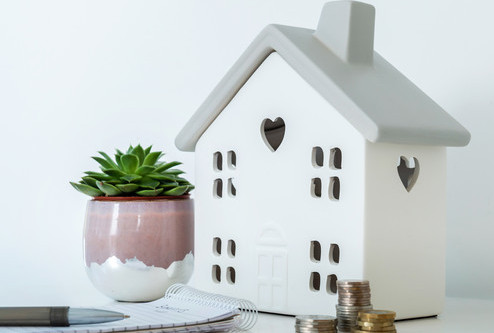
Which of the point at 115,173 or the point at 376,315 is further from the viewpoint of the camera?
the point at 115,173

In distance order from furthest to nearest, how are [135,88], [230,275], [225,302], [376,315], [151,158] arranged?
1. [135,88]
2. [151,158]
3. [230,275]
4. [225,302]
5. [376,315]

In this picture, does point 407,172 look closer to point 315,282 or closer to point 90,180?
point 315,282

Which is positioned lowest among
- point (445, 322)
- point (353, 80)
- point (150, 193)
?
point (445, 322)

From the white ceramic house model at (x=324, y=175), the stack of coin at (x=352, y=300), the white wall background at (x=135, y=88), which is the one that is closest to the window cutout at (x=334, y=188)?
the white ceramic house model at (x=324, y=175)

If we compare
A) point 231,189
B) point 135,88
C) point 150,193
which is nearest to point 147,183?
point 150,193

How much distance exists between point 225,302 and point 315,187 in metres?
0.17

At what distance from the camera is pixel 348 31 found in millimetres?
838

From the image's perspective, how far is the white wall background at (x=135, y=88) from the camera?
A: 111 centimetres

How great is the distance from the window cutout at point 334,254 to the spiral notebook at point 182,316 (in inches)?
3.9

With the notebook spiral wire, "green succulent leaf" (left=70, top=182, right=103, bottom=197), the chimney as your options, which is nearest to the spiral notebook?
the notebook spiral wire

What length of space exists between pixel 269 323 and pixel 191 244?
0.85 ft

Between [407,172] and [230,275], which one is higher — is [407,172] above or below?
above

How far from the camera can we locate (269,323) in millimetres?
791

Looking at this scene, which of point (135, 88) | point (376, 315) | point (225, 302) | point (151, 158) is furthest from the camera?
point (135, 88)
